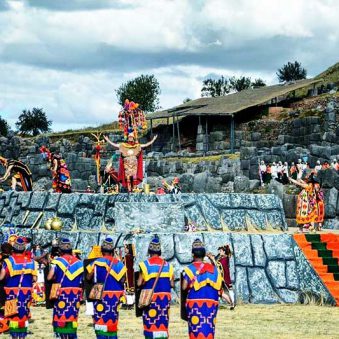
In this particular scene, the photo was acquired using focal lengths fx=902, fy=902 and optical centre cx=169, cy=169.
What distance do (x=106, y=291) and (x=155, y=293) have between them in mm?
648

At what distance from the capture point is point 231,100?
54.1 metres

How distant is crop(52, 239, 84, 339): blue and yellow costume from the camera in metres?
12.1

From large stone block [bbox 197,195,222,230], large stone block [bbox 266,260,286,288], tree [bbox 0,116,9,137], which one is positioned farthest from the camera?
tree [bbox 0,116,9,137]

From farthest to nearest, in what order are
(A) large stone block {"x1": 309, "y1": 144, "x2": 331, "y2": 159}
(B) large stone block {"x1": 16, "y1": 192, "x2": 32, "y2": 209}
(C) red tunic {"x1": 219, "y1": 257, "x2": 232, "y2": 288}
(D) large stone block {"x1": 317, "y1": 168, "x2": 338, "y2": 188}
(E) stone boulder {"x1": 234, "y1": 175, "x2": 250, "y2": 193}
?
(A) large stone block {"x1": 309, "y1": 144, "x2": 331, "y2": 159}
(E) stone boulder {"x1": 234, "y1": 175, "x2": 250, "y2": 193}
(D) large stone block {"x1": 317, "y1": 168, "x2": 338, "y2": 188}
(B) large stone block {"x1": 16, "y1": 192, "x2": 32, "y2": 209}
(C) red tunic {"x1": 219, "y1": 257, "x2": 232, "y2": 288}

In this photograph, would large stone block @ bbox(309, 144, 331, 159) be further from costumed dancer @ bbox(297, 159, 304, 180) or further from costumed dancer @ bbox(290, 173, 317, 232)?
costumed dancer @ bbox(290, 173, 317, 232)

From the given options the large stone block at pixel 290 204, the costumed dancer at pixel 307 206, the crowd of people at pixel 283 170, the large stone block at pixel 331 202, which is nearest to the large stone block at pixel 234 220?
the costumed dancer at pixel 307 206

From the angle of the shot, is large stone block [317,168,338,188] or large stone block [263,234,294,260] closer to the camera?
large stone block [263,234,294,260]

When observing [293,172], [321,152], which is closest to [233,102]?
[321,152]

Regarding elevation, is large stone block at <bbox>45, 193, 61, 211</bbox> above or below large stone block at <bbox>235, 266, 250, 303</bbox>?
above

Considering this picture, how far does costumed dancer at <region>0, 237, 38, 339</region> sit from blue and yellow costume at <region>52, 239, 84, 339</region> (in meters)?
0.66

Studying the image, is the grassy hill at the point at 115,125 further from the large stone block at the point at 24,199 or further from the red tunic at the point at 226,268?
the red tunic at the point at 226,268

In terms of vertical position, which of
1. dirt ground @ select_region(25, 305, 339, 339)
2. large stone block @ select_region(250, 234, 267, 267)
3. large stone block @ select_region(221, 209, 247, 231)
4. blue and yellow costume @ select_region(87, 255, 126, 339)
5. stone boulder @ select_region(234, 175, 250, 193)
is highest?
stone boulder @ select_region(234, 175, 250, 193)

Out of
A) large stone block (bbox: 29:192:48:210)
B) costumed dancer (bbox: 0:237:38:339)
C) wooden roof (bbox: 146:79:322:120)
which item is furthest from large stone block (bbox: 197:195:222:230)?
wooden roof (bbox: 146:79:322:120)

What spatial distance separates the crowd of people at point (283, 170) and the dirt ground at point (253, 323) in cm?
1464
